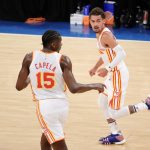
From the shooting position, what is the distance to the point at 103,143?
20.3ft

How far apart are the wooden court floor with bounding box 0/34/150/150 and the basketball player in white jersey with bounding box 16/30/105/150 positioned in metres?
1.40

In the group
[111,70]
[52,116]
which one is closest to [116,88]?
[111,70]

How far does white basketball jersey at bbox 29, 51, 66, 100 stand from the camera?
4582 mm

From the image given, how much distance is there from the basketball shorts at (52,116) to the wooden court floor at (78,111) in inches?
54.2

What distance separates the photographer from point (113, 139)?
617 cm

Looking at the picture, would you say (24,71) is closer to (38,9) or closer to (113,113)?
(113,113)

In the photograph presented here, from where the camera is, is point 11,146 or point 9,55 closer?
point 11,146

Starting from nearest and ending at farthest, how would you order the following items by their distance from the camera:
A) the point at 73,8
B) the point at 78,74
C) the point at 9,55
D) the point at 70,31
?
the point at 78,74, the point at 9,55, the point at 70,31, the point at 73,8

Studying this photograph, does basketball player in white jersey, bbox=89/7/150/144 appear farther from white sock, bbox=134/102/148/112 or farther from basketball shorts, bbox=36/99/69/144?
basketball shorts, bbox=36/99/69/144

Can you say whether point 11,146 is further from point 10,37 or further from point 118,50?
point 10,37

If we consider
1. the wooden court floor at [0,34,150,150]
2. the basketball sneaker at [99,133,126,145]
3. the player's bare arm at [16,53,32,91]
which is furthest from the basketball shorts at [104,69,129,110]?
the player's bare arm at [16,53,32,91]

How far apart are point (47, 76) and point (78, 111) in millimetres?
2803

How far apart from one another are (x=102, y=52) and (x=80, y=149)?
4.22 ft

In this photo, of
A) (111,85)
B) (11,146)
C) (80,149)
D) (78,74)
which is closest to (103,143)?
(80,149)
